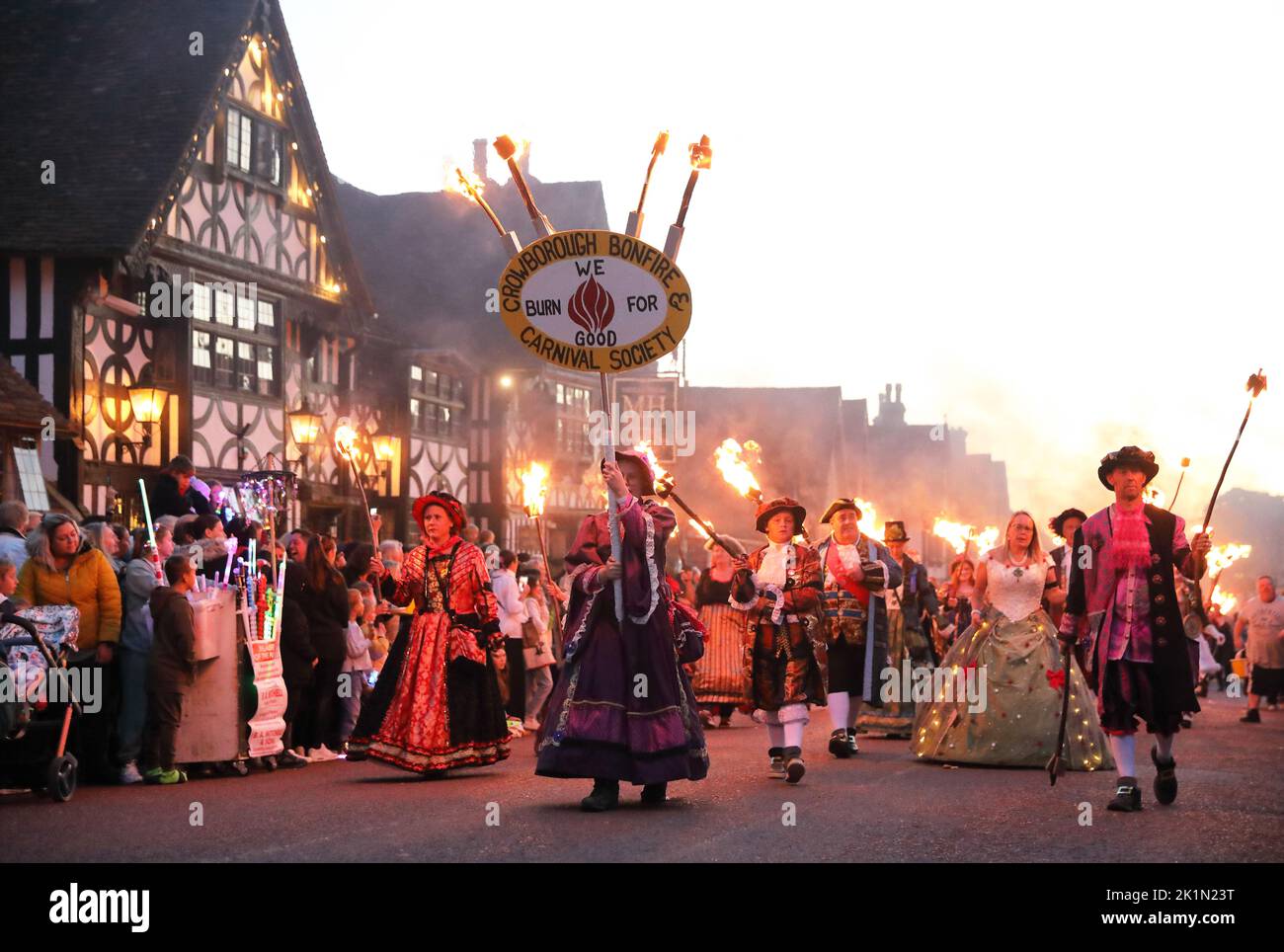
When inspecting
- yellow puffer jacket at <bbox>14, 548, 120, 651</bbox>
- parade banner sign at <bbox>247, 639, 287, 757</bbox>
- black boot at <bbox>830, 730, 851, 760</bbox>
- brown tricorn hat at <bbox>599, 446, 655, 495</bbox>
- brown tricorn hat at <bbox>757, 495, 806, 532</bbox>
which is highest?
brown tricorn hat at <bbox>599, 446, 655, 495</bbox>

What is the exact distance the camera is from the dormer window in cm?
2812

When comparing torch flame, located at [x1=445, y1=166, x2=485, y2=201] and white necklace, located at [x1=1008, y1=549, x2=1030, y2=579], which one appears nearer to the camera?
torch flame, located at [x1=445, y1=166, x2=485, y2=201]

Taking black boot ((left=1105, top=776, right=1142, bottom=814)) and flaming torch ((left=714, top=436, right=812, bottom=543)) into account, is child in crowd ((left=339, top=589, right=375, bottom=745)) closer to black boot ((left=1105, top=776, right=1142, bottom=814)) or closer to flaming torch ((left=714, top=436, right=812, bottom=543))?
flaming torch ((left=714, top=436, right=812, bottom=543))

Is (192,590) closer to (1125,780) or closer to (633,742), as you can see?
(633,742)

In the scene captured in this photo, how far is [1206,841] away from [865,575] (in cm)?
632

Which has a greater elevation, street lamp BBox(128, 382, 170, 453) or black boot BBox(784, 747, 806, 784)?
street lamp BBox(128, 382, 170, 453)

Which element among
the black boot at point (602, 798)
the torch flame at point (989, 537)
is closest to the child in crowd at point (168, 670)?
the black boot at point (602, 798)

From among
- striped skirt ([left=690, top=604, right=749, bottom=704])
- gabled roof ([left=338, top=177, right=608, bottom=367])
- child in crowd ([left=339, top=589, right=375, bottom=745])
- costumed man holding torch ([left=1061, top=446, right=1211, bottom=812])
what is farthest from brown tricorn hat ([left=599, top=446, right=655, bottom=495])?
gabled roof ([left=338, top=177, right=608, bottom=367])

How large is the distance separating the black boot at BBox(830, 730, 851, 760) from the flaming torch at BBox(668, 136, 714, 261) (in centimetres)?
570

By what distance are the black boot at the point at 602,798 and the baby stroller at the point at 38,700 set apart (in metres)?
3.31

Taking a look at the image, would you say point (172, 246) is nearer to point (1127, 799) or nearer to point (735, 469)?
point (735, 469)

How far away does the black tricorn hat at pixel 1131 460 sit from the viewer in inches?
428

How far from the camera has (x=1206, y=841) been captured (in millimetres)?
8805
